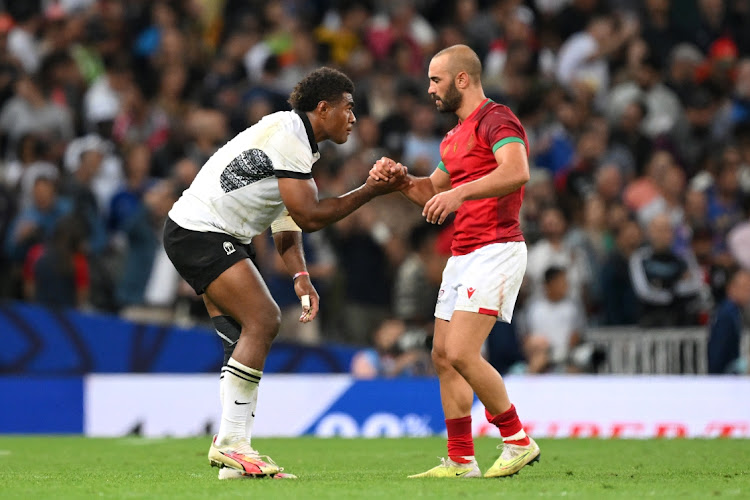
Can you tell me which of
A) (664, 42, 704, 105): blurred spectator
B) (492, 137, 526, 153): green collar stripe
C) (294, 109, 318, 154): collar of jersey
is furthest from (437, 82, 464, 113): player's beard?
(664, 42, 704, 105): blurred spectator

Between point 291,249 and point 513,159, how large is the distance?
5.31ft

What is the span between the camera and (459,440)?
7.73 meters

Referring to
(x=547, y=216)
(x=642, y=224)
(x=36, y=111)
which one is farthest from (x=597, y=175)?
(x=36, y=111)

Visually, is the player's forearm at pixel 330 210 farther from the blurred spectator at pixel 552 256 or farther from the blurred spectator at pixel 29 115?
the blurred spectator at pixel 29 115

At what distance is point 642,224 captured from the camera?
16.0 meters

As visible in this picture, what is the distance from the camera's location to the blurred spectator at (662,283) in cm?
1423

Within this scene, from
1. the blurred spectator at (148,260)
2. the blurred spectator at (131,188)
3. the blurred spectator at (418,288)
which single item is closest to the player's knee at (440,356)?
the blurred spectator at (418,288)

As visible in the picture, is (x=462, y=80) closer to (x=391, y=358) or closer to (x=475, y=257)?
(x=475, y=257)

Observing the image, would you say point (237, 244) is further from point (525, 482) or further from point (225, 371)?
point (525, 482)

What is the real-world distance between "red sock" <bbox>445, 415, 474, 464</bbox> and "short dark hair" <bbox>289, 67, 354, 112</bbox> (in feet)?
6.63

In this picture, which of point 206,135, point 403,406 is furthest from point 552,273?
point 206,135

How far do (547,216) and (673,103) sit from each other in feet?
15.0

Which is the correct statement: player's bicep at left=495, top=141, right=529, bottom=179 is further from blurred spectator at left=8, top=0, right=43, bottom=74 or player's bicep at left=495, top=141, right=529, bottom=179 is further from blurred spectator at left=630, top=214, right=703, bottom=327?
blurred spectator at left=8, top=0, right=43, bottom=74

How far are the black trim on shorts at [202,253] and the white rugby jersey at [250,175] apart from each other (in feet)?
0.15
